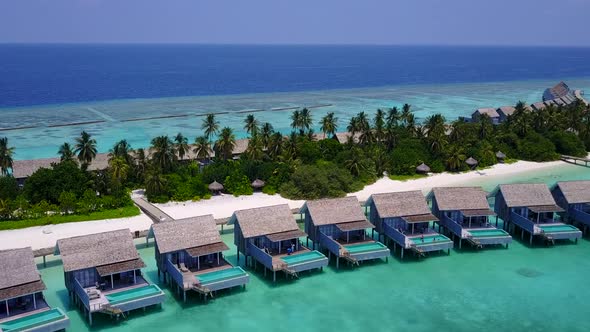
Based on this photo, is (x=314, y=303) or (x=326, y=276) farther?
(x=326, y=276)

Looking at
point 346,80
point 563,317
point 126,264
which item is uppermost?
point 346,80

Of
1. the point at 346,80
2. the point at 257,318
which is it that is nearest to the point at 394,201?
the point at 257,318

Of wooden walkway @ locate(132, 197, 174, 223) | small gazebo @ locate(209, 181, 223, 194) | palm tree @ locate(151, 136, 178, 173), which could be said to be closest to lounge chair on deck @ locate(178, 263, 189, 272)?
wooden walkway @ locate(132, 197, 174, 223)

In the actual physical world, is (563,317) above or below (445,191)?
below

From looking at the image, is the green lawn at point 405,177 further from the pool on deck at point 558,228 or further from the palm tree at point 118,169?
the palm tree at point 118,169

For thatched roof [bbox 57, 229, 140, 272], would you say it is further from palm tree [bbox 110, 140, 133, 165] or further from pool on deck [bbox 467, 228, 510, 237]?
pool on deck [bbox 467, 228, 510, 237]

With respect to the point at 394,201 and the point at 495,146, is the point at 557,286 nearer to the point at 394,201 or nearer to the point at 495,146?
the point at 394,201

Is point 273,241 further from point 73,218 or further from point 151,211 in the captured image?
point 73,218
